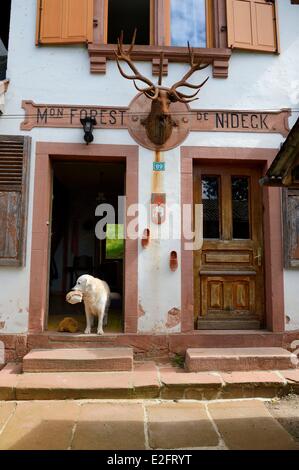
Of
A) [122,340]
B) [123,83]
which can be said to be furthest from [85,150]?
[122,340]

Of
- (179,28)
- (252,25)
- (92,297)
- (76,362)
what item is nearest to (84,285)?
(92,297)

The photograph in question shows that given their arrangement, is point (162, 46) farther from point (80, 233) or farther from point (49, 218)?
point (80, 233)

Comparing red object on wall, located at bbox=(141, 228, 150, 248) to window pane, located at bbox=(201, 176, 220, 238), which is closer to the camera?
red object on wall, located at bbox=(141, 228, 150, 248)

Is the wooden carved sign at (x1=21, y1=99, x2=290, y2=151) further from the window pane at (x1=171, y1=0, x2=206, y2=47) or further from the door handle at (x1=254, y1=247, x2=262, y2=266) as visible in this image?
the door handle at (x1=254, y1=247, x2=262, y2=266)

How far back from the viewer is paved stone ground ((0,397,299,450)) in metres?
3.07

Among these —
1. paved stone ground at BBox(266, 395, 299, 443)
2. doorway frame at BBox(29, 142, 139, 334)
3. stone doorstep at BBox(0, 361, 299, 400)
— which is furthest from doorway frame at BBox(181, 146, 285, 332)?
paved stone ground at BBox(266, 395, 299, 443)

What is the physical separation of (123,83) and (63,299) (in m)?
5.24

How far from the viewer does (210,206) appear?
219 inches

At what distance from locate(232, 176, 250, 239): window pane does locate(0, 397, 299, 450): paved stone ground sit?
243 cm

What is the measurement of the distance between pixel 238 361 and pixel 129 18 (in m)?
7.41

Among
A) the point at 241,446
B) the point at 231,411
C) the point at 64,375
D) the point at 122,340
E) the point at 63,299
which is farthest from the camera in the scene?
the point at 63,299

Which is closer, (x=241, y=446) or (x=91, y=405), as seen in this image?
(x=241, y=446)

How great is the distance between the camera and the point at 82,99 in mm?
5328

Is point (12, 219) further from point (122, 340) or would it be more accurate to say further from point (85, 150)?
point (122, 340)
